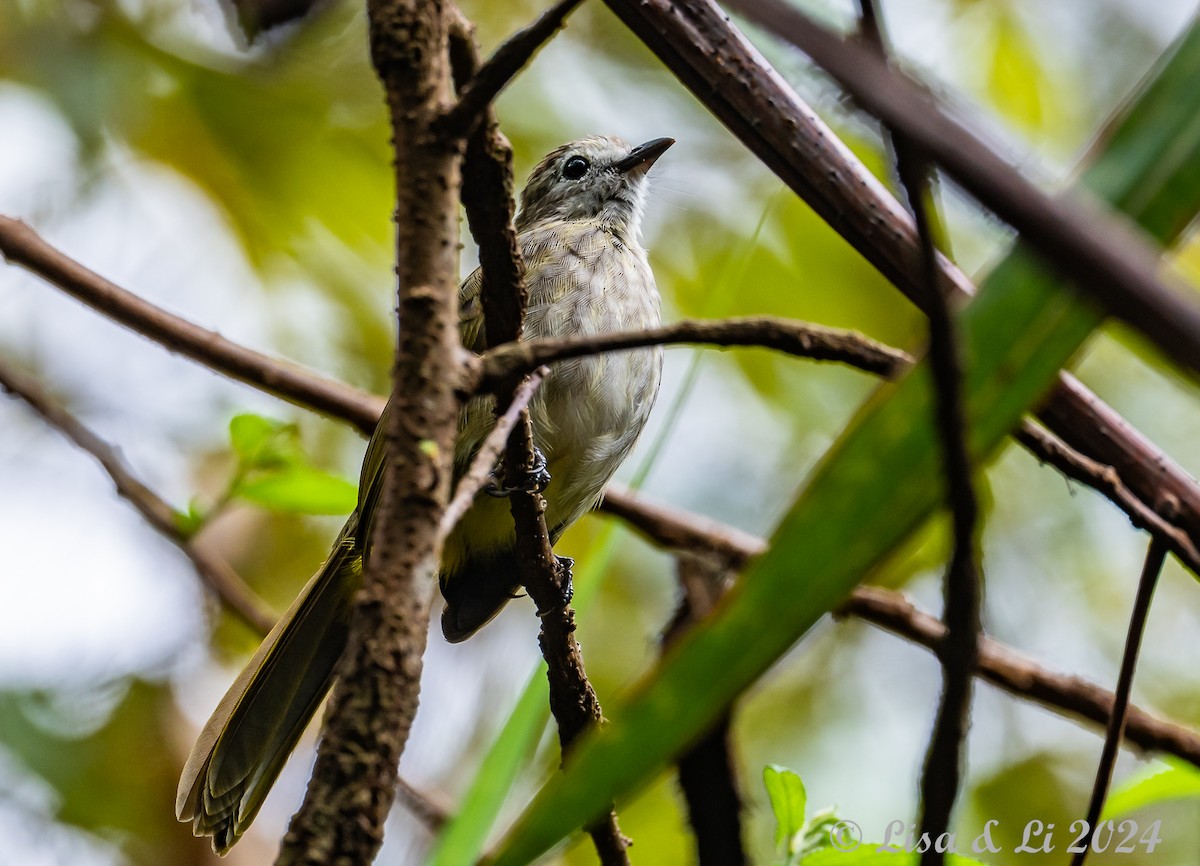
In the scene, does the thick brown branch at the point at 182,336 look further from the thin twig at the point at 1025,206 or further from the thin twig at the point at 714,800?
the thin twig at the point at 1025,206

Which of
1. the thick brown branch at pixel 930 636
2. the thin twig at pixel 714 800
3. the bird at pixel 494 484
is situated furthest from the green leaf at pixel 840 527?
the bird at pixel 494 484

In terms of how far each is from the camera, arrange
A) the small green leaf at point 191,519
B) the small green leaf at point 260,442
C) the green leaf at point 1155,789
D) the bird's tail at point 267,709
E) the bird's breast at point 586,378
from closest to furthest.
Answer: the green leaf at point 1155,789 < the bird's tail at point 267,709 < the small green leaf at point 260,442 < the small green leaf at point 191,519 < the bird's breast at point 586,378

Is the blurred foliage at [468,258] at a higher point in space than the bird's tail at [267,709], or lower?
higher

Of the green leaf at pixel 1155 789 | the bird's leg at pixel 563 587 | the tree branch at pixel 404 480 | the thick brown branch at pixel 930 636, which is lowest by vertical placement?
the tree branch at pixel 404 480

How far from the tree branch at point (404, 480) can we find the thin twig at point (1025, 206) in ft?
1.50

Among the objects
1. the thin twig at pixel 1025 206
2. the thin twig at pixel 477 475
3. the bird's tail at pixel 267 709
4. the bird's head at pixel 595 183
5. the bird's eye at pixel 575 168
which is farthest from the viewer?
the bird's eye at pixel 575 168

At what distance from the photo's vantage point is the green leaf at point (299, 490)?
2807mm

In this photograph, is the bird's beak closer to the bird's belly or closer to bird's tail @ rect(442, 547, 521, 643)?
the bird's belly

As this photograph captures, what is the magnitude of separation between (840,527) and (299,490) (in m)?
2.18

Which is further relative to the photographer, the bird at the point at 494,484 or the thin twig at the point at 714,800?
the bird at the point at 494,484

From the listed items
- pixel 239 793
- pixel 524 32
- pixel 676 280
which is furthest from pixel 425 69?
pixel 676 280

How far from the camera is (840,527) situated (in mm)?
851

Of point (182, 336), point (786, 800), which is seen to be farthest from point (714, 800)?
point (182, 336)

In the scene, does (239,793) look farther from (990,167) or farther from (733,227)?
(733,227)
